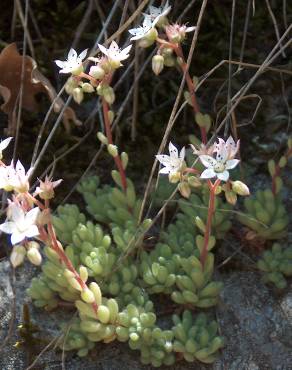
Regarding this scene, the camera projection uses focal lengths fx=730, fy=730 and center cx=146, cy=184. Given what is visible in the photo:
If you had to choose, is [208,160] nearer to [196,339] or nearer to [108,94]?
[108,94]

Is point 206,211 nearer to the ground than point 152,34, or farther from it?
nearer to the ground

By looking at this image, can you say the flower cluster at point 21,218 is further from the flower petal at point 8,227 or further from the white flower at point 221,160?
the white flower at point 221,160

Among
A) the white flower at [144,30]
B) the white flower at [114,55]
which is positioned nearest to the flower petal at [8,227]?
the white flower at [114,55]

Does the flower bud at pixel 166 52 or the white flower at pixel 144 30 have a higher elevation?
the white flower at pixel 144 30

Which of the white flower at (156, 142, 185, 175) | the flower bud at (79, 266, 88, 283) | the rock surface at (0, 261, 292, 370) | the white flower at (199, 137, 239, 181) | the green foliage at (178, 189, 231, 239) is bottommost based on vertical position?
the rock surface at (0, 261, 292, 370)

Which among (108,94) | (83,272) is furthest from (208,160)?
(83,272)

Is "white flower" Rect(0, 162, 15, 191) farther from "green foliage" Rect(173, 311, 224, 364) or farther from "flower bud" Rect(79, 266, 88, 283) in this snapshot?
"green foliage" Rect(173, 311, 224, 364)

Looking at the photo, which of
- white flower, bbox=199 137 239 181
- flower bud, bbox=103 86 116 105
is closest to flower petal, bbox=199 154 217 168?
white flower, bbox=199 137 239 181
